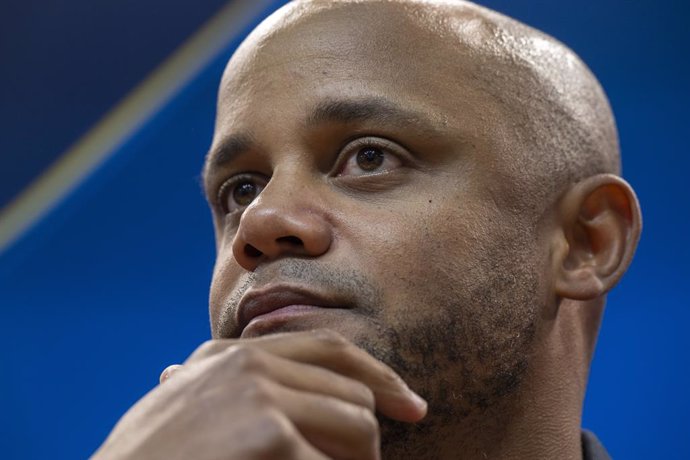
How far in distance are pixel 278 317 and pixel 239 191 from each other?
42 cm

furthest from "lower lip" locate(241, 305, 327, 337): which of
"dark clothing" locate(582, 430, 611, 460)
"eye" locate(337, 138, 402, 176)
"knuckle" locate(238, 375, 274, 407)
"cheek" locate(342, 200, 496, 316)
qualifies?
"dark clothing" locate(582, 430, 611, 460)

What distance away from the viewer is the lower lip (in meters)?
1.28

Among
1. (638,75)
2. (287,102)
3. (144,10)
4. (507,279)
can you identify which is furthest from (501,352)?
(144,10)

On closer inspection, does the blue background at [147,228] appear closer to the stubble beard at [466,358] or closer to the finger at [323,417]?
the stubble beard at [466,358]

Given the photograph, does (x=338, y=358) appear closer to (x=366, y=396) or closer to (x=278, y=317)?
(x=366, y=396)

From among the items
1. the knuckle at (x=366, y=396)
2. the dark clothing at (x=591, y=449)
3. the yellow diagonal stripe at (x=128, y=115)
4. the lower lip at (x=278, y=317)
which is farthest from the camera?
the yellow diagonal stripe at (x=128, y=115)

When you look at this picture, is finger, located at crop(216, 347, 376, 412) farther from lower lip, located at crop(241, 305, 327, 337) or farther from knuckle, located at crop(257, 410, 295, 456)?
lower lip, located at crop(241, 305, 327, 337)

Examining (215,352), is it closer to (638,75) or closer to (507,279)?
A: (507,279)

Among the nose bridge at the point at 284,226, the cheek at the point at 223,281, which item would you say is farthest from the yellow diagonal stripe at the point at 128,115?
the nose bridge at the point at 284,226

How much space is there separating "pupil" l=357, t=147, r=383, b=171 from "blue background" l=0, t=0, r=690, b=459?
1.06 meters

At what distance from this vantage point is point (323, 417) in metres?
0.88

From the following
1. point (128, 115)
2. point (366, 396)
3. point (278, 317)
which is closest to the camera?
point (366, 396)

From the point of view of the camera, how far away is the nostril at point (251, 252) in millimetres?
1382

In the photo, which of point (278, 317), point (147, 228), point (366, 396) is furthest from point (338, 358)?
point (147, 228)
